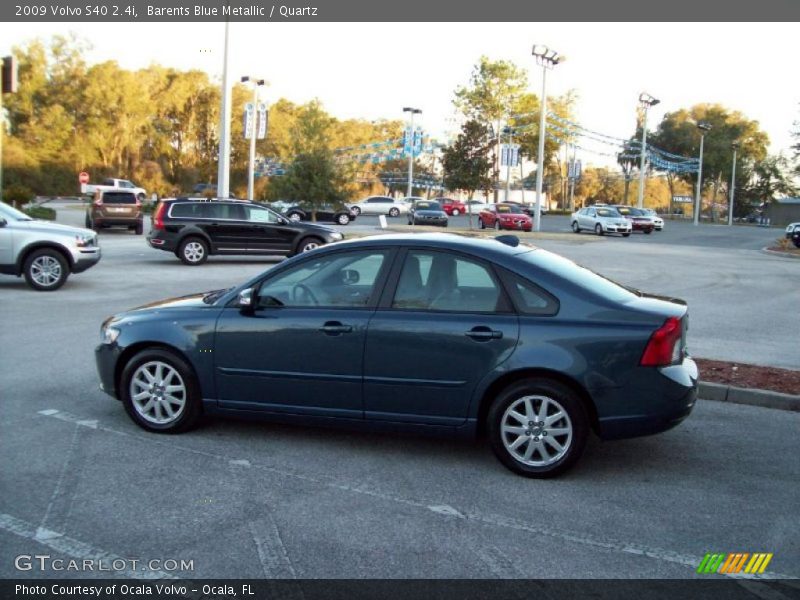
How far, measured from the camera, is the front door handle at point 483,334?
5.48 metres

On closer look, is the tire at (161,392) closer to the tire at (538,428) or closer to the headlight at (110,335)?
the headlight at (110,335)

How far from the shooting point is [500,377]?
5469 mm

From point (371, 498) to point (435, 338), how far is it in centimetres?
119

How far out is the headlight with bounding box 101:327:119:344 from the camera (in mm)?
6387

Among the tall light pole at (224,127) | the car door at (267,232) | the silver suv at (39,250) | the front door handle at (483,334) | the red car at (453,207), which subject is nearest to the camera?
the front door handle at (483,334)

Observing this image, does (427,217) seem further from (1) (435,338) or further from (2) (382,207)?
(1) (435,338)

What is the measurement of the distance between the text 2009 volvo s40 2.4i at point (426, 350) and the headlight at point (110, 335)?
2 centimetres

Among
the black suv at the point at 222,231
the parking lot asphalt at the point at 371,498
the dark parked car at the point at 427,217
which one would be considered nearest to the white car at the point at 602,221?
the dark parked car at the point at 427,217

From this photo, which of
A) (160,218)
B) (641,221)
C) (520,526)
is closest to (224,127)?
(160,218)

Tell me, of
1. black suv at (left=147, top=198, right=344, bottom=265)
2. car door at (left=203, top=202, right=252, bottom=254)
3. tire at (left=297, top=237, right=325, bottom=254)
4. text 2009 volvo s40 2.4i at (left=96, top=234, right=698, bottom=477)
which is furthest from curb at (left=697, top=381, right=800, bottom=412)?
car door at (left=203, top=202, right=252, bottom=254)

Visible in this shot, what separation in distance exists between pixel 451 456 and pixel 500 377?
33.6 inches

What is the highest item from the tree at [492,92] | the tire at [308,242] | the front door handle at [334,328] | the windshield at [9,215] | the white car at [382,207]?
the tree at [492,92]

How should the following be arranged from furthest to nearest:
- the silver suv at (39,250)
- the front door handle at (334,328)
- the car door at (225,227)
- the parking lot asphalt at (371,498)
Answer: the car door at (225,227), the silver suv at (39,250), the front door handle at (334,328), the parking lot asphalt at (371,498)
